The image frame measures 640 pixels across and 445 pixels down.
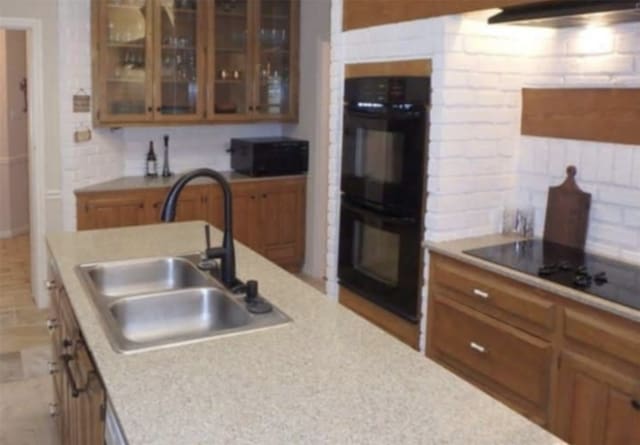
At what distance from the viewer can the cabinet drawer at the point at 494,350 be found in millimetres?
2504

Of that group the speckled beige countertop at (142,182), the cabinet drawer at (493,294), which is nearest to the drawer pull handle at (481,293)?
the cabinet drawer at (493,294)

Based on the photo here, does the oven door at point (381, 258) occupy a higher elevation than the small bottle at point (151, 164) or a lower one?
lower

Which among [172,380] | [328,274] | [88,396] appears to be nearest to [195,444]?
[172,380]

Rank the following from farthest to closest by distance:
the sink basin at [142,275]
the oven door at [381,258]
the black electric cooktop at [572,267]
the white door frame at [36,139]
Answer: the white door frame at [36,139] < the oven door at [381,258] < the sink basin at [142,275] < the black electric cooktop at [572,267]

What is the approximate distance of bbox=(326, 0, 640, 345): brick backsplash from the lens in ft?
9.09

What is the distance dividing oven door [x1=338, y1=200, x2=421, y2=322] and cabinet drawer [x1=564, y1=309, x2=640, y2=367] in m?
0.90

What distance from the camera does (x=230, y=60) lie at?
17.3 ft

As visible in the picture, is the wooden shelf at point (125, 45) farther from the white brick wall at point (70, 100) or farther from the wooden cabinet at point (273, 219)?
the wooden cabinet at point (273, 219)

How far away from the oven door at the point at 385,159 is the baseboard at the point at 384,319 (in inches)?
21.3

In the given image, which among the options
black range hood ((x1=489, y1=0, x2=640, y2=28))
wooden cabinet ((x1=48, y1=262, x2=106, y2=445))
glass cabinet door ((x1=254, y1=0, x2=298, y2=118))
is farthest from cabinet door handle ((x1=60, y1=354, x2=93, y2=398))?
glass cabinet door ((x1=254, y1=0, x2=298, y2=118))

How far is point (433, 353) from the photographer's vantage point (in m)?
3.07

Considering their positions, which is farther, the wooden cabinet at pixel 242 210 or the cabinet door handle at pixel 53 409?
the wooden cabinet at pixel 242 210

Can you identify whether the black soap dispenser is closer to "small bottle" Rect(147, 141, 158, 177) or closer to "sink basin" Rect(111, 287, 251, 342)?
"small bottle" Rect(147, 141, 158, 177)

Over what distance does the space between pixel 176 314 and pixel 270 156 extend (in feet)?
11.0
